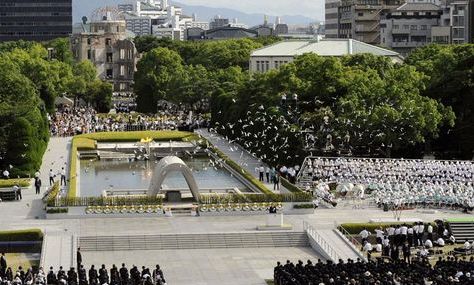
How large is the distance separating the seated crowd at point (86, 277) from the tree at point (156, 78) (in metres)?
84.0

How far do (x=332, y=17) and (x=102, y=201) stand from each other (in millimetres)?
133279

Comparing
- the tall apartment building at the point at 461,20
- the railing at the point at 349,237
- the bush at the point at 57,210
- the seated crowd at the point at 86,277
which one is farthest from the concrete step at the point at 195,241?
the tall apartment building at the point at 461,20

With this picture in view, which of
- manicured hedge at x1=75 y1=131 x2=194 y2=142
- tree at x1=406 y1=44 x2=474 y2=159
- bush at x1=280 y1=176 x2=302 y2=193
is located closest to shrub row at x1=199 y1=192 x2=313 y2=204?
bush at x1=280 y1=176 x2=302 y2=193

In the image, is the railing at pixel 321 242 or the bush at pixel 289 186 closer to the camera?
the railing at pixel 321 242

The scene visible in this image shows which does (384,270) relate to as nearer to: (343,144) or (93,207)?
(93,207)

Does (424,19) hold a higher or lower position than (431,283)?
higher

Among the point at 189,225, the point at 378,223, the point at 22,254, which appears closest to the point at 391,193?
the point at 378,223

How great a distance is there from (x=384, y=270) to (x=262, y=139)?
39.7 meters

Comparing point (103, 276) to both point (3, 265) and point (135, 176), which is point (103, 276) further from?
point (135, 176)

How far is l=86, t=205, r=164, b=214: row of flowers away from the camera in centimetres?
5747

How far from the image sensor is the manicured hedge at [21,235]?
51.3 metres

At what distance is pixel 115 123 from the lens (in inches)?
4459

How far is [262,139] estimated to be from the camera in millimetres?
81375

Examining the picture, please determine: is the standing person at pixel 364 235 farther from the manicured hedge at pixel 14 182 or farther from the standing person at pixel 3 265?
the manicured hedge at pixel 14 182
